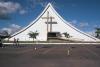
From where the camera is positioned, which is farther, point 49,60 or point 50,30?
point 50,30

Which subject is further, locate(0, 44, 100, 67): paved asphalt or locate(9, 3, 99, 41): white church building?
locate(9, 3, 99, 41): white church building

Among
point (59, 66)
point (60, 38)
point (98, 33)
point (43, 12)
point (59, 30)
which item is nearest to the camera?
point (59, 66)

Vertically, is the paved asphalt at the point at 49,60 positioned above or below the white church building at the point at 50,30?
Answer: below

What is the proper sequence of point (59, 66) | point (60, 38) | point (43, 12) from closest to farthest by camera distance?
point (59, 66) < point (60, 38) < point (43, 12)

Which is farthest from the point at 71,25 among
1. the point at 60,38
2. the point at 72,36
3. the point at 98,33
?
the point at 98,33

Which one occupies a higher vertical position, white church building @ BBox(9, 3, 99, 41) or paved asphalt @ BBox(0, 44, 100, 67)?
white church building @ BBox(9, 3, 99, 41)

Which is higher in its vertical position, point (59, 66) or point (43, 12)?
point (43, 12)

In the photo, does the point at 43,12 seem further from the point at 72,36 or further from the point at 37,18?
the point at 72,36

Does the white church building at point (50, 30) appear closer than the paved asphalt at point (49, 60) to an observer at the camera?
No

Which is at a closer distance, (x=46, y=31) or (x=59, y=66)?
(x=59, y=66)

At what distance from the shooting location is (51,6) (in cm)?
4778

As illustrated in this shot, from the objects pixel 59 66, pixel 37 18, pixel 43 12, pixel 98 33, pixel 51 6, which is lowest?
pixel 59 66

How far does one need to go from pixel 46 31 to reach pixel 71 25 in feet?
37.6

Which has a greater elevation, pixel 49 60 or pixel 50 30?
pixel 50 30
